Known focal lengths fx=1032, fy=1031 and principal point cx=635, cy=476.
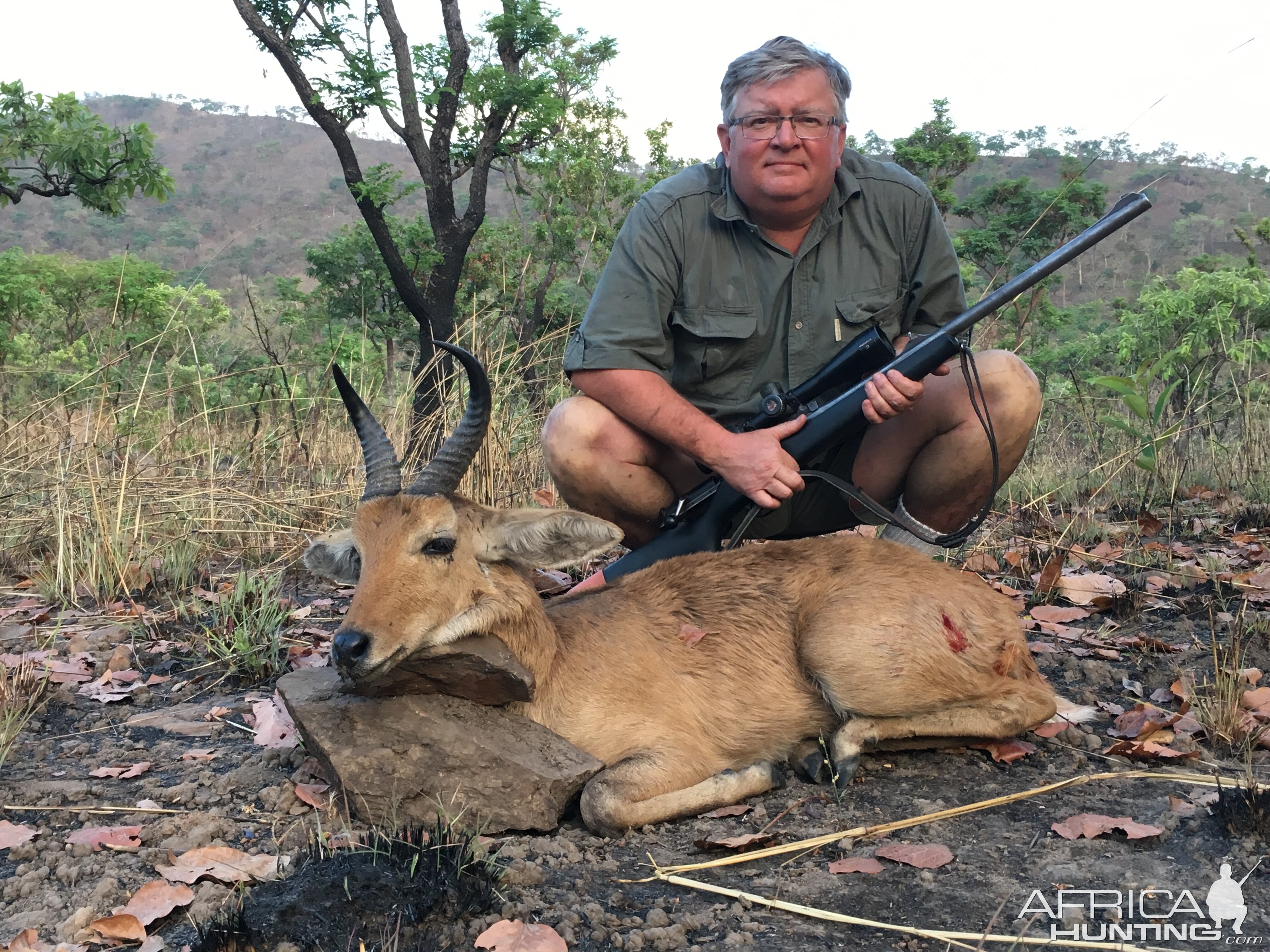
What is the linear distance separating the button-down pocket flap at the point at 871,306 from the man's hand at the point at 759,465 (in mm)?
781

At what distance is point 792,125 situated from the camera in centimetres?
494

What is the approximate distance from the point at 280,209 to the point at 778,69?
65684mm

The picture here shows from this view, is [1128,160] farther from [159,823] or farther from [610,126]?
[159,823]

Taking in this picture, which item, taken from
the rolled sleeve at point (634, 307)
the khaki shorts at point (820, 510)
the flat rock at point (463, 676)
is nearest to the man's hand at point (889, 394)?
the khaki shorts at point (820, 510)

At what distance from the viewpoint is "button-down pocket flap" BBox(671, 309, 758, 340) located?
17.3ft

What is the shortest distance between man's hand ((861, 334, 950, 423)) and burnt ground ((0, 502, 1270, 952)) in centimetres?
144

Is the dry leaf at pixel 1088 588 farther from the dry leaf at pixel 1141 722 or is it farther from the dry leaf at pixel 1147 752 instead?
the dry leaf at pixel 1147 752

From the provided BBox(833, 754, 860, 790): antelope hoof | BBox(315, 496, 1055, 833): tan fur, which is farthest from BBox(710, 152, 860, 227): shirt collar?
BBox(833, 754, 860, 790): antelope hoof

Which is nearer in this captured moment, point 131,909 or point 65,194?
point 131,909

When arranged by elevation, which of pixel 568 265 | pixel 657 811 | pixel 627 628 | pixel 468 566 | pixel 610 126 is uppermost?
pixel 610 126

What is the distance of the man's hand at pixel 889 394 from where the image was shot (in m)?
4.72

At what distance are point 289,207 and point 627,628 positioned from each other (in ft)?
222

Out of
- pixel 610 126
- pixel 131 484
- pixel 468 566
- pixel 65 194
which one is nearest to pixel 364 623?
pixel 468 566

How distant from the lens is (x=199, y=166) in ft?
233
